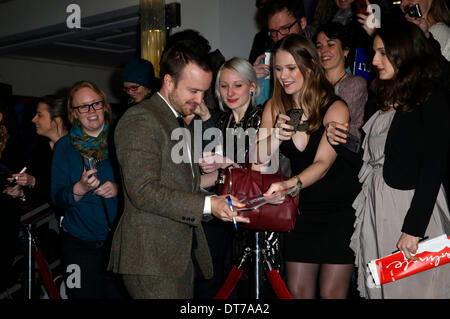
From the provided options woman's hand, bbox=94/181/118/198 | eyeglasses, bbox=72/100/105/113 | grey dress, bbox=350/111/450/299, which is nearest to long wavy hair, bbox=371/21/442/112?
grey dress, bbox=350/111/450/299

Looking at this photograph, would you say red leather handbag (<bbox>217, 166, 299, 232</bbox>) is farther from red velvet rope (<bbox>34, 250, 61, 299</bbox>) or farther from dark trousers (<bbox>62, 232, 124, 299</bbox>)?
red velvet rope (<bbox>34, 250, 61, 299</bbox>)

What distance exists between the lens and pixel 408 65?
7.67ft

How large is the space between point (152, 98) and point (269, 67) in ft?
5.62

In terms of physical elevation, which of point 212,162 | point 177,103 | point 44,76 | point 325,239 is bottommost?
point 325,239

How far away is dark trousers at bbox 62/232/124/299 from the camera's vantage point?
3076 mm

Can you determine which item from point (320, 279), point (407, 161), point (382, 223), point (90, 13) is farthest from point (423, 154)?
point (90, 13)

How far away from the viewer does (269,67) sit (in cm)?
361

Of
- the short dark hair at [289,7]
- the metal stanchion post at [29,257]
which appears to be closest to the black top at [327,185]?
the short dark hair at [289,7]

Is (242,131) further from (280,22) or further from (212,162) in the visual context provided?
(280,22)

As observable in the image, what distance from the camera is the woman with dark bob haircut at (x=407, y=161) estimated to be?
2.23 metres

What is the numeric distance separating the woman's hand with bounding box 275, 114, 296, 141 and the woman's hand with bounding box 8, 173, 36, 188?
197cm

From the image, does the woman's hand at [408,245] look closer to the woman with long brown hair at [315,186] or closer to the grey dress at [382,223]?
the grey dress at [382,223]

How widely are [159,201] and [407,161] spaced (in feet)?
3.87
